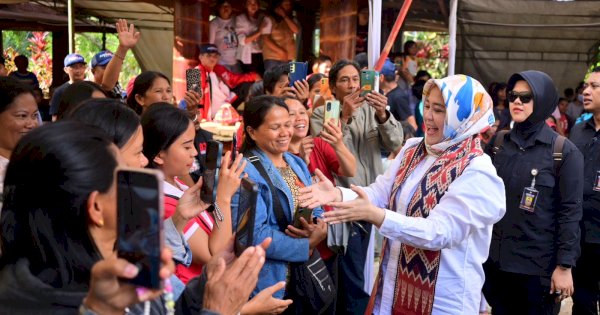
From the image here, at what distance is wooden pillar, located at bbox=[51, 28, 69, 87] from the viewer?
40.8 ft

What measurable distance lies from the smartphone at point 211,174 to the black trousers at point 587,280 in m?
2.87

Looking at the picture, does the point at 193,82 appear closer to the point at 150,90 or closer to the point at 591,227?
the point at 150,90

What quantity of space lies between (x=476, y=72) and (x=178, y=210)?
340 inches

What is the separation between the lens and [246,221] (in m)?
1.89

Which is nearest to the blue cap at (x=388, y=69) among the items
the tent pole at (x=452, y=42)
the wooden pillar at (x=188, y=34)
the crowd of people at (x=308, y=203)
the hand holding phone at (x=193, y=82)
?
the tent pole at (x=452, y=42)

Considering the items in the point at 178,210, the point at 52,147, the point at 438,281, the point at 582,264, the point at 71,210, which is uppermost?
the point at 52,147

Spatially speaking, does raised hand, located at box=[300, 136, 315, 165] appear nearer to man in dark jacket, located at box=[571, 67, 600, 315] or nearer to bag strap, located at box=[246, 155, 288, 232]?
bag strap, located at box=[246, 155, 288, 232]

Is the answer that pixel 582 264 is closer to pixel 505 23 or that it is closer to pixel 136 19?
pixel 505 23

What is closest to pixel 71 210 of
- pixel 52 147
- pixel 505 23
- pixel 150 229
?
pixel 52 147

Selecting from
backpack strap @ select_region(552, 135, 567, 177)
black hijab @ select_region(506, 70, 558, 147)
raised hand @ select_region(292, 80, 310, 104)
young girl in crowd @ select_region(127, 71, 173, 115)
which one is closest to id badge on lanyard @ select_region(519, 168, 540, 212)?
backpack strap @ select_region(552, 135, 567, 177)

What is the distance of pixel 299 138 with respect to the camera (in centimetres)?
409

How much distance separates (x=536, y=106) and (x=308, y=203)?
1796mm

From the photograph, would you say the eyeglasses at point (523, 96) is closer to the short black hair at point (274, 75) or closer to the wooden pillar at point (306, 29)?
the short black hair at point (274, 75)

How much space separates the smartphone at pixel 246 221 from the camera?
185 centimetres
